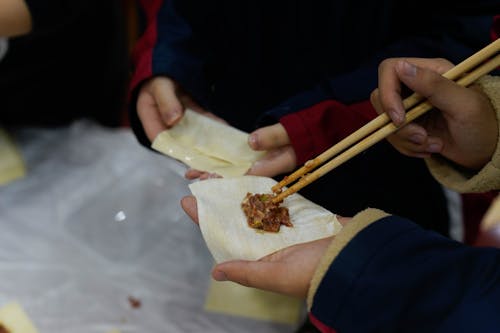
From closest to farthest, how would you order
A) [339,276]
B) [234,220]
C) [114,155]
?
[339,276], [234,220], [114,155]

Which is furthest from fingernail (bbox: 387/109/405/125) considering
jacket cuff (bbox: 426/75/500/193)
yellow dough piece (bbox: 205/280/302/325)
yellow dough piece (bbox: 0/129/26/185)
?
yellow dough piece (bbox: 0/129/26/185)

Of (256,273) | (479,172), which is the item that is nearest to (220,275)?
(256,273)

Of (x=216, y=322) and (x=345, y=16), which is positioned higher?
(x=345, y=16)

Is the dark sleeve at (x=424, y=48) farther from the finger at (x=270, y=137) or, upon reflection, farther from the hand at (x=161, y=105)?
the hand at (x=161, y=105)

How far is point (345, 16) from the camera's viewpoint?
0.70 metres

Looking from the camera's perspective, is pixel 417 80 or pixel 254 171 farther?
pixel 254 171

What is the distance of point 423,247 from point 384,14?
36cm

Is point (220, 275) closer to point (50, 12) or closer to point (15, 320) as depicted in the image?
point (15, 320)

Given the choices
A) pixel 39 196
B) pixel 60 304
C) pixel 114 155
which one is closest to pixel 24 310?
pixel 60 304

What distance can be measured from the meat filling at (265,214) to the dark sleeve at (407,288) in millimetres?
155

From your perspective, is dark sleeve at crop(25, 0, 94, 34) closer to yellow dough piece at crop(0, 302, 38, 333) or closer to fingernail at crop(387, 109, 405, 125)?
yellow dough piece at crop(0, 302, 38, 333)

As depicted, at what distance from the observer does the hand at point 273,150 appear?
717 mm

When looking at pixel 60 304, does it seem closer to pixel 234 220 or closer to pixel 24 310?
pixel 24 310

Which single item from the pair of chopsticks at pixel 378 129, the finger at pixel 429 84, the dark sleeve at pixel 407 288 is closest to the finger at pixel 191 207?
the pair of chopsticks at pixel 378 129
